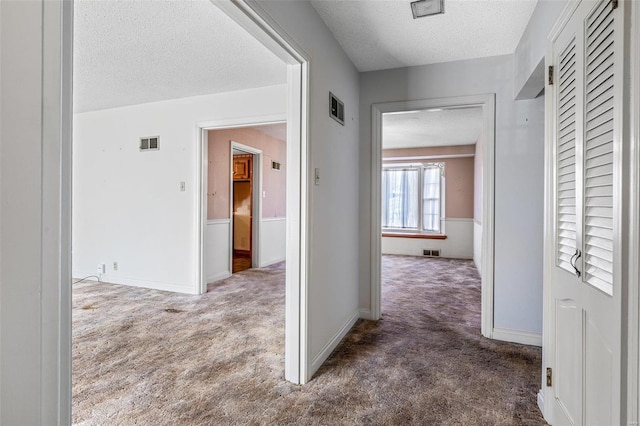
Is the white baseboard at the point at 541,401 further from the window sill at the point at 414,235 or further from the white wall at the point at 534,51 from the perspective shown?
the window sill at the point at 414,235

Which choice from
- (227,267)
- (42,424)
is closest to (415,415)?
(42,424)

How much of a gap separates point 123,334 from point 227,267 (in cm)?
219

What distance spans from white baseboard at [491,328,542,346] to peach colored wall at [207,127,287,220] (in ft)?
12.0

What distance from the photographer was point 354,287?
10.1ft

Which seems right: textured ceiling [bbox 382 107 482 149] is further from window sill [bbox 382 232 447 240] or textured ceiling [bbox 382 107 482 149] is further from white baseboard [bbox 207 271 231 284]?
white baseboard [bbox 207 271 231 284]

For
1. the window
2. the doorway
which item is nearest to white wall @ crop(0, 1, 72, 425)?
the doorway

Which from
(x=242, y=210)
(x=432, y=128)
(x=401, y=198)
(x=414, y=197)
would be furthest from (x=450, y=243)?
(x=242, y=210)

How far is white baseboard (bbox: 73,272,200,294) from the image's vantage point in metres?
4.01

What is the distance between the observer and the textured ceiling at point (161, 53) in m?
2.21

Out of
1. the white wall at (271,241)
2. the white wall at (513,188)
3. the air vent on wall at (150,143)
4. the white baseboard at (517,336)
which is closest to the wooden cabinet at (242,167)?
the white wall at (271,241)

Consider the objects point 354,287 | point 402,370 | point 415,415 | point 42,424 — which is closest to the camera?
point 42,424

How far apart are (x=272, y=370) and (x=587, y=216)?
6.27 ft

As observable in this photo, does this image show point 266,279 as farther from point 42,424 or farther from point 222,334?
point 42,424

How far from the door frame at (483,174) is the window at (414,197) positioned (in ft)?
15.1
